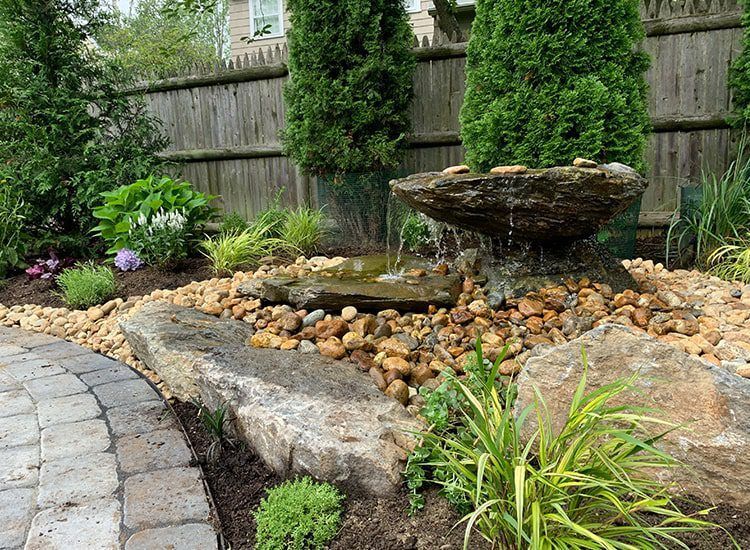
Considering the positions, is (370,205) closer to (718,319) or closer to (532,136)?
(532,136)

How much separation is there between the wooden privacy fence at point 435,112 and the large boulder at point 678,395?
3.55 m

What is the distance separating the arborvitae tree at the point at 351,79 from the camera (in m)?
4.84

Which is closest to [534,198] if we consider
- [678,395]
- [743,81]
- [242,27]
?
[678,395]

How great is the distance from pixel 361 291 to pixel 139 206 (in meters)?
2.92

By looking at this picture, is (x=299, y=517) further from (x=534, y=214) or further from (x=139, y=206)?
(x=139, y=206)

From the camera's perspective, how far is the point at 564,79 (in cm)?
373

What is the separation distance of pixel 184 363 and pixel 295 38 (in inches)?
141

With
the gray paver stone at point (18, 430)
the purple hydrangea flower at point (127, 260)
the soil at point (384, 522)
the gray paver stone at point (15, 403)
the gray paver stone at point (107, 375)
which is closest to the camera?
the soil at point (384, 522)

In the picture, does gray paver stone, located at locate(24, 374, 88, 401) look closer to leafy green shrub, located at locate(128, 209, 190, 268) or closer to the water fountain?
leafy green shrub, located at locate(128, 209, 190, 268)

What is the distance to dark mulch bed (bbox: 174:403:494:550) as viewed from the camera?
5.02 feet

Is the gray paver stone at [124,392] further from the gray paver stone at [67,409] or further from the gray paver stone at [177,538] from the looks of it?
the gray paver stone at [177,538]

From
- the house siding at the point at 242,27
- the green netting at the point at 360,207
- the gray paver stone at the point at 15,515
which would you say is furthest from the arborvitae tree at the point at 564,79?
the house siding at the point at 242,27

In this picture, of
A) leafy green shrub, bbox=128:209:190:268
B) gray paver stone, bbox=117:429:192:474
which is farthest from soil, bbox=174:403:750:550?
leafy green shrub, bbox=128:209:190:268

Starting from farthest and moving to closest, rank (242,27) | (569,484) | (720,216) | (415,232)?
(242,27), (415,232), (720,216), (569,484)
